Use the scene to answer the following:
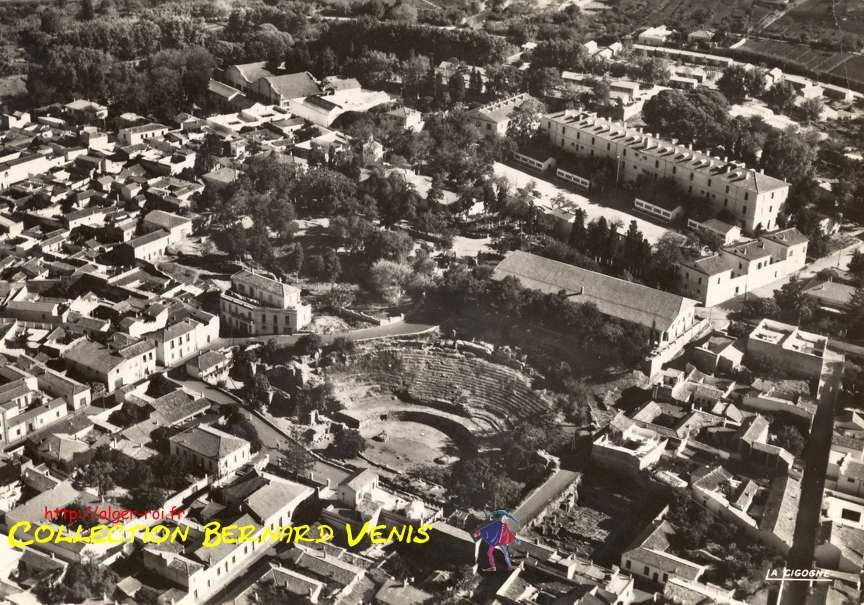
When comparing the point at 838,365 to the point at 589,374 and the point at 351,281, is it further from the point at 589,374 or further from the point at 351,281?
the point at 351,281

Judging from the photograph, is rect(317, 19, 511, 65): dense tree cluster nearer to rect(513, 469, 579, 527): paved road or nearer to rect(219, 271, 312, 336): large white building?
rect(219, 271, 312, 336): large white building

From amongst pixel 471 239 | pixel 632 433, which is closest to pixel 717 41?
pixel 471 239

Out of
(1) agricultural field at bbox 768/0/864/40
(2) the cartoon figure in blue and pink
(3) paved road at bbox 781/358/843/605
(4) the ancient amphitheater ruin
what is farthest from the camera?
(1) agricultural field at bbox 768/0/864/40

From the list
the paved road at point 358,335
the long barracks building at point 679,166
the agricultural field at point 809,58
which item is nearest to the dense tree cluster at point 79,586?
the paved road at point 358,335

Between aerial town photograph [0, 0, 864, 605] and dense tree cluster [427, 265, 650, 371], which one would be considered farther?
dense tree cluster [427, 265, 650, 371]

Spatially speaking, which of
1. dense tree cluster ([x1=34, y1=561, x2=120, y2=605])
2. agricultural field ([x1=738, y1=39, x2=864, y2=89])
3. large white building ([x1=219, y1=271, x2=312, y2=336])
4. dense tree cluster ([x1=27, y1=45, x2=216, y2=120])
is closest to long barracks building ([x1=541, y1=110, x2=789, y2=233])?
agricultural field ([x1=738, y1=39, x2=864, y2=89])

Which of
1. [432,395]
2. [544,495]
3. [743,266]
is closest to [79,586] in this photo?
[544,495]

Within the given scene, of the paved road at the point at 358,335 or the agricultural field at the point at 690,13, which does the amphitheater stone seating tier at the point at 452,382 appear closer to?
the paved road at the point at 358,335

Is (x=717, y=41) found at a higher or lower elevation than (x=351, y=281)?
higher
